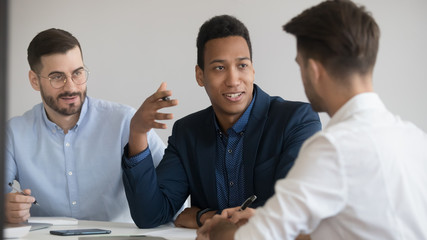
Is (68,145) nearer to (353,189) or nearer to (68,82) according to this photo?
(68,82)

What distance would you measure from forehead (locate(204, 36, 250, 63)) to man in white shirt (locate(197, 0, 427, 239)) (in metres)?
0.95

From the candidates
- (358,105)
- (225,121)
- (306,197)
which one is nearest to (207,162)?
(225,121)

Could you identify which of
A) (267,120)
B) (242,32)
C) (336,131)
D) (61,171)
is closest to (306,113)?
(267,120)

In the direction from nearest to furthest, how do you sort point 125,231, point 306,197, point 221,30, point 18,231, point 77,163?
point 306,197, point 18,231, point 125,231, point 221,30, point 77,163

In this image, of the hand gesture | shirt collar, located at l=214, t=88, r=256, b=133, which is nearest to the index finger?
the hand gesture

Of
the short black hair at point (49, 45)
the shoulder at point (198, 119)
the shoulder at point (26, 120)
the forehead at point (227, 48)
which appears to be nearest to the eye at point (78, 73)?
the short black hair at point (49, 45)

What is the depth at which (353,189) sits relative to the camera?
114cm

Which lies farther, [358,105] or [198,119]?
[198,119]

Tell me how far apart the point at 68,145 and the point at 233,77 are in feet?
3.17

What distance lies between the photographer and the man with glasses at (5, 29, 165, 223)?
2627 mm

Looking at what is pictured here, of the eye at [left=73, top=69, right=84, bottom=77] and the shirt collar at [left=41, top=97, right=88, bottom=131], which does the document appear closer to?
the shirt collar at [left=41, top=97, right=88, bottom=131]

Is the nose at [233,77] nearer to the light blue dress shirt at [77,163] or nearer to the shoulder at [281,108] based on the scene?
the shoulder at [281,108]

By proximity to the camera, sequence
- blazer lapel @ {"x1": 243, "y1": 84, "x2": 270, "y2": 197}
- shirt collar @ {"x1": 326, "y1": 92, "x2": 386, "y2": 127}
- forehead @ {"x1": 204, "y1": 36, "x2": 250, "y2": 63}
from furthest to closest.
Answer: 1. forehead @ {"x1": 204, "y1": 36, "x2": 250, "y2": 63}
2. blazer lapel @ {"x1": 243, "y1": 84, "x2": 270, "y2": 197}
3. shirt collar @ {"x1": 326, "y1": 92, "x2": 386, "y2": 127}

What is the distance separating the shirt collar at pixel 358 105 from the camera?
4.17ft
